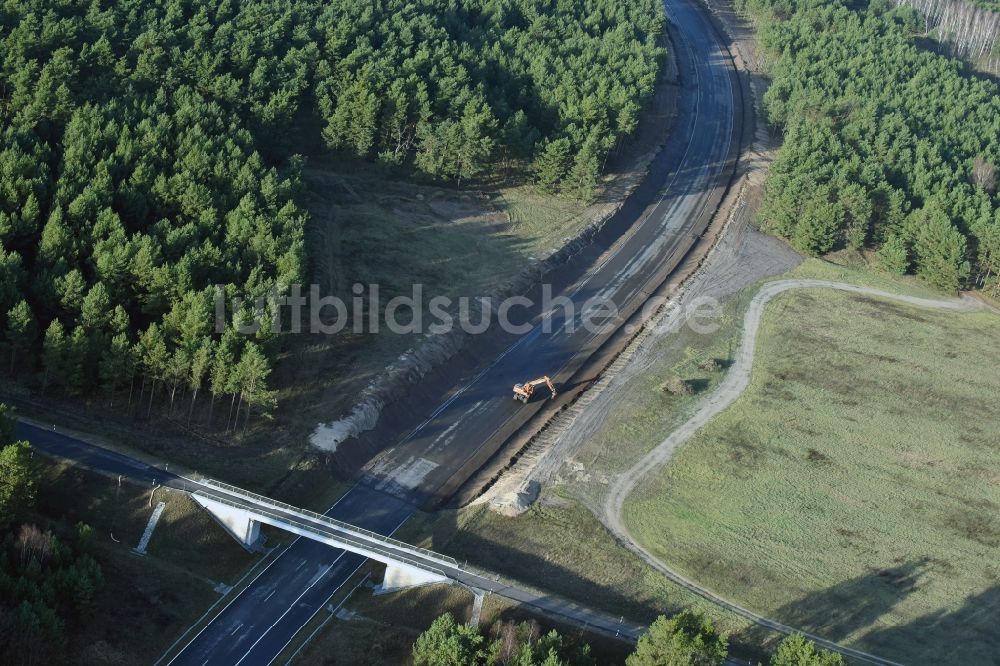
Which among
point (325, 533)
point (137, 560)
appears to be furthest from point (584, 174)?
Result: point (137, 560)

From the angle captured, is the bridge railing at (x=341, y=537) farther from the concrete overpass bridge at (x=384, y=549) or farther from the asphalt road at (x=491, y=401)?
the asphalt road at (x=491, y=401)

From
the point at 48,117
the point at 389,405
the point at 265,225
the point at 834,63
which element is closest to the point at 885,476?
the point at 389,405

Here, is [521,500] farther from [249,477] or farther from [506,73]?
[506,73]

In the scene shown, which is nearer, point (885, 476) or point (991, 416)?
point (885, 476)

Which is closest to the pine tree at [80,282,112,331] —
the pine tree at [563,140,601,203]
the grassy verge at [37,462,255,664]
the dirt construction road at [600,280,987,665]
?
the grassy verge at [37,462,255,664]

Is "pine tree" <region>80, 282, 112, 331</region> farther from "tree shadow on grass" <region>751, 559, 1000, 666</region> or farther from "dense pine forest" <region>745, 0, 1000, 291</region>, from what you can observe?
"dense pine forest" <region>745, 0, 1000, 291</region>

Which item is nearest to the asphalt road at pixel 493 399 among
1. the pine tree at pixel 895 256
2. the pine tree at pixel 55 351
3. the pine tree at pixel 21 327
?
the pine tree at pixel 895 256
